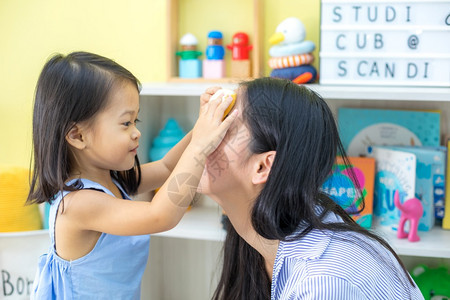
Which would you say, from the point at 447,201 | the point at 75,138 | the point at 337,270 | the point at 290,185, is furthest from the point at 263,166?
the point at 447,201

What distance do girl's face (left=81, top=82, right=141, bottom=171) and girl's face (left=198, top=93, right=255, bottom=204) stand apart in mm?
177

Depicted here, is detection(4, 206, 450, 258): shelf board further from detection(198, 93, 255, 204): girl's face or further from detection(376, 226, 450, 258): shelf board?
detection(198, 93, 255, 204): girl's face

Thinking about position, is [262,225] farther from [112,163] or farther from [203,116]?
[112,163]

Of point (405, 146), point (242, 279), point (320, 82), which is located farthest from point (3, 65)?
point (405, 146)

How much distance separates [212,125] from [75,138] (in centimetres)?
30

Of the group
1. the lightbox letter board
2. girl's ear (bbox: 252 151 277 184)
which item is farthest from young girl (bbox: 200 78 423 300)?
the lightbox letter board

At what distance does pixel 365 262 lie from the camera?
0.89 meters

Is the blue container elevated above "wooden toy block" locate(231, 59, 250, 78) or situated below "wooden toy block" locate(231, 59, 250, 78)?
below

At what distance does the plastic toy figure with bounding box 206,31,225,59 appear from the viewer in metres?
1.68

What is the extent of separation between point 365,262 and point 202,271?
110 cm

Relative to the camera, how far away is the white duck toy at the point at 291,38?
1.54 meters

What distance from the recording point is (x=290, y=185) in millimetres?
944

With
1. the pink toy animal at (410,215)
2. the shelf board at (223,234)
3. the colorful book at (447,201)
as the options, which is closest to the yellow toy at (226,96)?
the shelf board at (223,234)

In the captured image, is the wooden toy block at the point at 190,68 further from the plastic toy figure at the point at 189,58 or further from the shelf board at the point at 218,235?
the shelf board at the point at 218,235
